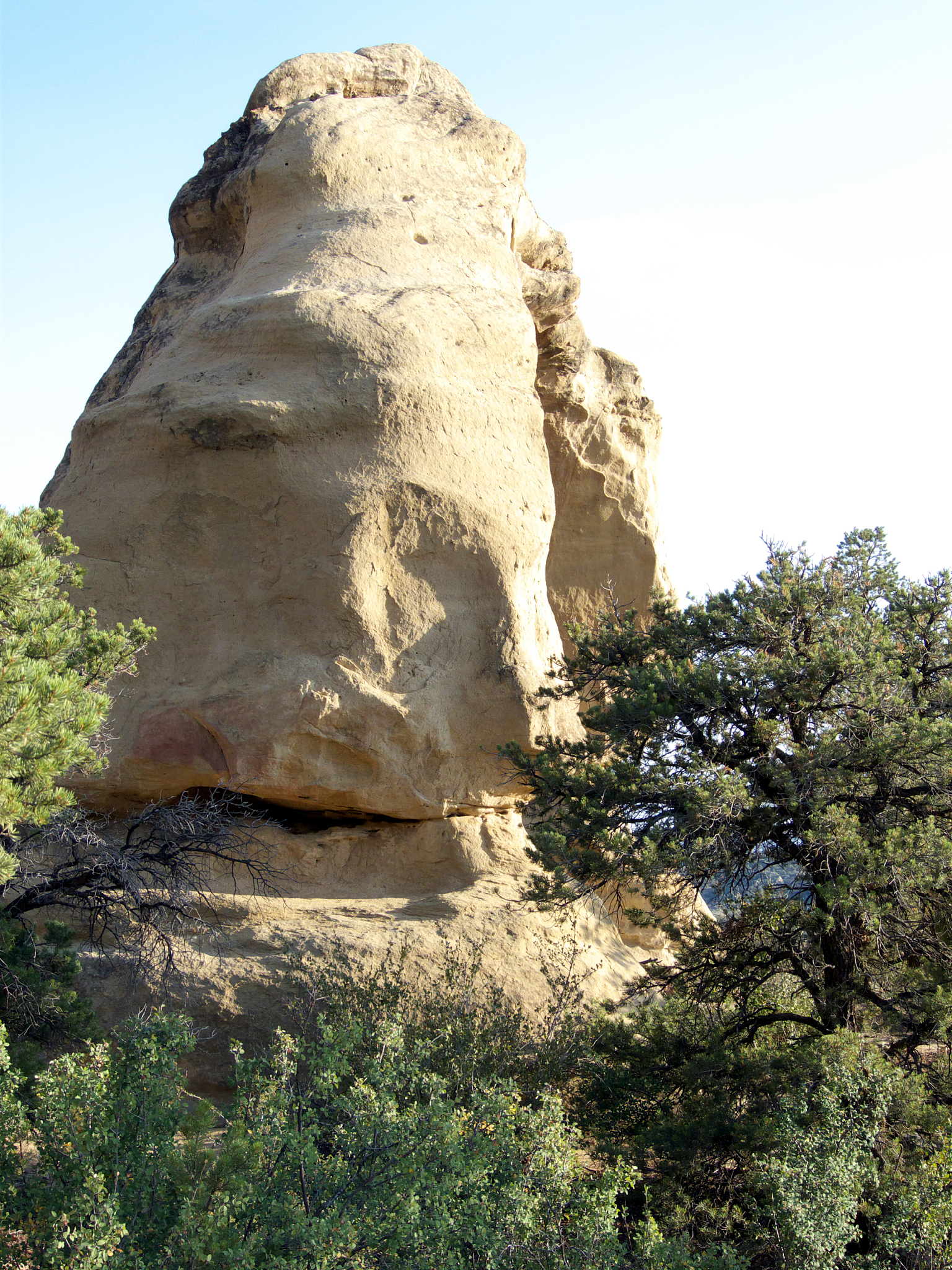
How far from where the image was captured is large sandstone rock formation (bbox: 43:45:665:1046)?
32.8 feet

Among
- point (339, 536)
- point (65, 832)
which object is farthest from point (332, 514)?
point (65, 832)

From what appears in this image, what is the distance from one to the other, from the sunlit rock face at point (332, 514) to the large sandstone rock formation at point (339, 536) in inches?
0.9

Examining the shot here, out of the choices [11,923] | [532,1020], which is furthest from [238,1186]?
[532,1020]

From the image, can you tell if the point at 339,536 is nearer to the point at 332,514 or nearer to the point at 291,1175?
the point at 332,514

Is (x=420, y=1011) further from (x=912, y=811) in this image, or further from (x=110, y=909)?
(x=912, y=811)

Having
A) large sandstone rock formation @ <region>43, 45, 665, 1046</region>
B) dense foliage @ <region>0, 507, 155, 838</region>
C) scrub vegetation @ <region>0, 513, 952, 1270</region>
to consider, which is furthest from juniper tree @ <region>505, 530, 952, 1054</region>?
dense foliage @ <region>0, 507, 155, 838</region>

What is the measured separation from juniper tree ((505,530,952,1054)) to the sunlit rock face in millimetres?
1903

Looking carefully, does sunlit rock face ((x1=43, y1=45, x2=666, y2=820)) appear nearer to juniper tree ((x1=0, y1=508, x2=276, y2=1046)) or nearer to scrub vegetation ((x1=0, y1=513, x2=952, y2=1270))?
juniper tree ((x1=0, y1=508, x2=276, y2=1046))

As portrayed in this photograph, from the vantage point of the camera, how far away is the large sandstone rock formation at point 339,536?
32.8ft

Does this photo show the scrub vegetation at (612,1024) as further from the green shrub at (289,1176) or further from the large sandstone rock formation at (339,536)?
the large sandstone rock formation at (339,536)

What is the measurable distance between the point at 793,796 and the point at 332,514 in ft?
16.9

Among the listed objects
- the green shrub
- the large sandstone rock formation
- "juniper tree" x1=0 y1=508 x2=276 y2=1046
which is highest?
the large sandstone rock formation

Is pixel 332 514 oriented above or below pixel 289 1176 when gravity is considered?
above

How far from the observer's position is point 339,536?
10.1m
